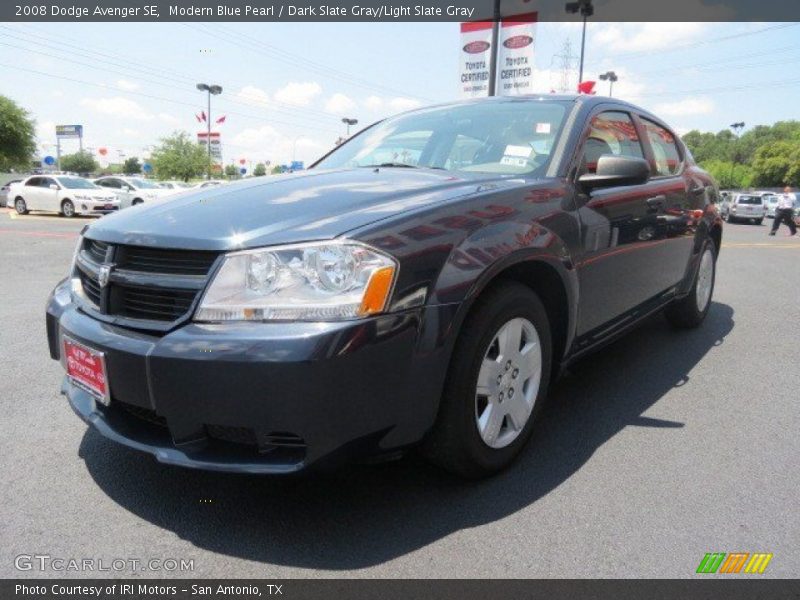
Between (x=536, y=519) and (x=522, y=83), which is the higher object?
(x=522, y=83)

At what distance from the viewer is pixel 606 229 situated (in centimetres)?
304

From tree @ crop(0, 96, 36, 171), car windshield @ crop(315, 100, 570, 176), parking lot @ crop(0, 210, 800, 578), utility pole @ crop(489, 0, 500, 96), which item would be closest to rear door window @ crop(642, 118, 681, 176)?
car windshield @ crop(315, 100, 570, 176)

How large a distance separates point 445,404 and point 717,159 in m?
138

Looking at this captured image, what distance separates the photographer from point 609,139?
3.39 metres

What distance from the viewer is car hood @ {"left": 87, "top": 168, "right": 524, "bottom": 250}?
200 cm

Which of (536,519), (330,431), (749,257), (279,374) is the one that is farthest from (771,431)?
(749,257)

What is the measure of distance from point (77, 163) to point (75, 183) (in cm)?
8908

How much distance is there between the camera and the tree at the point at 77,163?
98688mm

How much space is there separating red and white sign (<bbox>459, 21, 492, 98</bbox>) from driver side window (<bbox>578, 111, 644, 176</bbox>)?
14.0 m

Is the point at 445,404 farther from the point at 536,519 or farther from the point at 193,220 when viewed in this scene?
the point at 193,220

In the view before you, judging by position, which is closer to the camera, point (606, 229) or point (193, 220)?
point (193, 220)

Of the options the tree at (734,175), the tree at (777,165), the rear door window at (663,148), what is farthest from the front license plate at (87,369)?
the tree at (734,175)

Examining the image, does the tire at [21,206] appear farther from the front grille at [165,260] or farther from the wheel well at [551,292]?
the wheel well at [551,292]

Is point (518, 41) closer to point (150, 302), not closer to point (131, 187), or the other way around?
point (150, 302)
